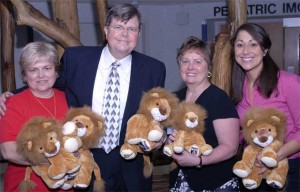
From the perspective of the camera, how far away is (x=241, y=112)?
96.0 inches

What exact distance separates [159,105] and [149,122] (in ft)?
0.28

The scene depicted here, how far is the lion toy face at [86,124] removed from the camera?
2152 mm

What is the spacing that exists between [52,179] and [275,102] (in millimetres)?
1045

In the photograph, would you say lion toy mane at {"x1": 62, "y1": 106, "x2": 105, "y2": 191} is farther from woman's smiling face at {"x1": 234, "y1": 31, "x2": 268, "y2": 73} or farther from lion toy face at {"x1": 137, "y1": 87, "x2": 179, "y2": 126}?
woman's smiling face at {"x1": 234, "y1": 31, "x2": 268, "y2": 73}

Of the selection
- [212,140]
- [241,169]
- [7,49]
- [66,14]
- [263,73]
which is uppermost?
[66,14]

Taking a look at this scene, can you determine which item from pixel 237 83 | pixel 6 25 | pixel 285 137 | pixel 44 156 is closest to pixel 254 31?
pixel 237 83

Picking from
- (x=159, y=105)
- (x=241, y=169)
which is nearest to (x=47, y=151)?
(x=159, y=105)

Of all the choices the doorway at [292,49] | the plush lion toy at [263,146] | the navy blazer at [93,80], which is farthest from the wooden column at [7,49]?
the doorway at [292,49]

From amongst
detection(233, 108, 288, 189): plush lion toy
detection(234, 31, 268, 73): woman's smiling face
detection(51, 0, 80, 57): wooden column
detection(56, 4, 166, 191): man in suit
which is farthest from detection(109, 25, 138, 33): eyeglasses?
detection(51, 0, 80, 57): wooden column

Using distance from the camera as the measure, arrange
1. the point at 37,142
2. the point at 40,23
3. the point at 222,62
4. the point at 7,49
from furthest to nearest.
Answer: the point at 7,49 → the point at 40,23 → the point at 222,62 → the point at 37,142

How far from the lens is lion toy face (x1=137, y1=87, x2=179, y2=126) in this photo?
2234mm

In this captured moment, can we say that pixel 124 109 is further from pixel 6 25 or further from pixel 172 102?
pixel 6 25

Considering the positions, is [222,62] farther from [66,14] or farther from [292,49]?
[292,49]

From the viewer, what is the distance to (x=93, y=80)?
2348mm
